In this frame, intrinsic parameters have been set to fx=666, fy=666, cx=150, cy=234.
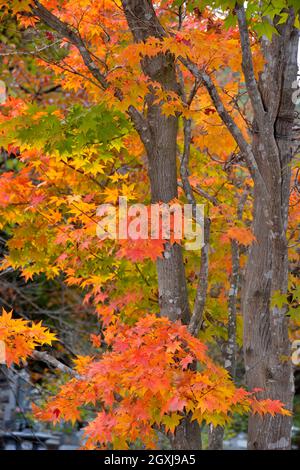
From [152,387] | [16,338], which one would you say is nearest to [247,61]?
[152,387]

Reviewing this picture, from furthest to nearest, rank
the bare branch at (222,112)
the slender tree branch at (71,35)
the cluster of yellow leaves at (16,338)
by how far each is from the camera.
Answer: the slender tree branch at (71,35) → the bare branch at (222,112) → the cluster of yellow leaves at (16,338)

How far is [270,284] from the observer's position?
6.03m

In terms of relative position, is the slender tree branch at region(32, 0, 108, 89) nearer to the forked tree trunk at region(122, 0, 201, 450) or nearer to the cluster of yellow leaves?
the forked tree trunk at region(122, 0, 201, 450)

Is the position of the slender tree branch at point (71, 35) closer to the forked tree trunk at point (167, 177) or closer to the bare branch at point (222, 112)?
the forked tree trunk at point (167, 177)

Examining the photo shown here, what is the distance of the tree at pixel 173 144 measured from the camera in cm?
519

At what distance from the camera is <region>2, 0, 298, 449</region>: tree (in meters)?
5.19

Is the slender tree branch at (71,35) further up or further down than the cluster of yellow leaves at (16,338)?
further up

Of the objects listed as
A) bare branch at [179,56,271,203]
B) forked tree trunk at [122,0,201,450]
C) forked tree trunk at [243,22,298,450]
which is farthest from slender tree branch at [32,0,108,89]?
forked tree trunk at [243,22,298,450]

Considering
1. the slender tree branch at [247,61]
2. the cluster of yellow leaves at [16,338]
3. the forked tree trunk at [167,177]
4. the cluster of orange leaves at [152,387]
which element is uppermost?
the slender tree branch at [247,61]

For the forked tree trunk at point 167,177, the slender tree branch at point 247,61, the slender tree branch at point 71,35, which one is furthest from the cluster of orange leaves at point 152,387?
the slender tree branch at point 71,35

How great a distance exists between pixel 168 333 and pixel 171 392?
0.44 meters
